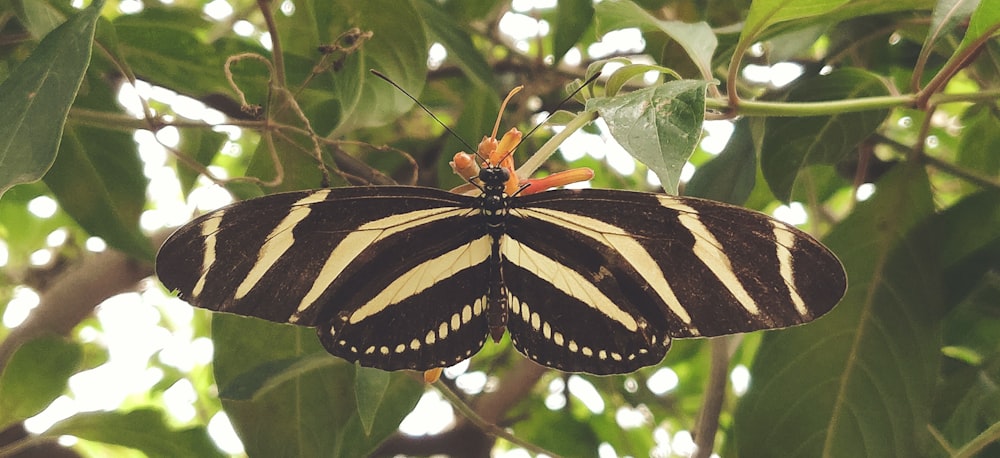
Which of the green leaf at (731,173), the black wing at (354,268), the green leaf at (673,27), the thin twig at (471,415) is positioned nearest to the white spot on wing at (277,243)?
the black wing at (354,268)

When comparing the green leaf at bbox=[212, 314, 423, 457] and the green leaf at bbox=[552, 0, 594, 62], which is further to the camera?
the green leaf at bbox=[552, 0, 594, 62]

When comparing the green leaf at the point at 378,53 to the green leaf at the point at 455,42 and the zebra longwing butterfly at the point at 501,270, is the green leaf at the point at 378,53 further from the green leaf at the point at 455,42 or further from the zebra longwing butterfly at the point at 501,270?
the zebra longwing butterfly at the point at 501,270

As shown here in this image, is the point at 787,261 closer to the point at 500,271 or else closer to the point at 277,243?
the point at 500,271

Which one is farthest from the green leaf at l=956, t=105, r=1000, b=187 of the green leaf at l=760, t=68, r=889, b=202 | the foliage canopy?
the green leaf at l=760, t=68, r=889, b=202

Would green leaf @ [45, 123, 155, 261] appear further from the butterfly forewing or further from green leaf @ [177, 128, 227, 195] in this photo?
the butterfly forewing

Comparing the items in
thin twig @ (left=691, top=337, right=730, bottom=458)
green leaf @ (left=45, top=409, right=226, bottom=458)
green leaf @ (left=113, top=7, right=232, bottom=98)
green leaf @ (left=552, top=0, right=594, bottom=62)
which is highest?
green leaf @ (left=552, top=0, right=594, bottom=62)

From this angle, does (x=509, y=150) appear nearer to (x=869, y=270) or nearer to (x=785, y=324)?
(x=785, y=324)

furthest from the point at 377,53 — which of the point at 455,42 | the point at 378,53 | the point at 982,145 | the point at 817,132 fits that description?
the point at 982,145

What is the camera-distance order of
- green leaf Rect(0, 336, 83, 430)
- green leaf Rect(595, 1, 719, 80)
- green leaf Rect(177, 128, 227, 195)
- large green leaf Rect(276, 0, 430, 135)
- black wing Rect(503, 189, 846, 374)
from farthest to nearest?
green leaf Rect(177, 128, 227, 195) → green leaf Rect(0, 336, 83, 430) → large green leaf Rect(276, 0, 430, 135) → green leaf Rect(595, 1, 719, 80) → black wing Rect(503, 189, 846, 374)
